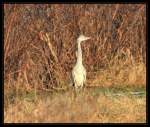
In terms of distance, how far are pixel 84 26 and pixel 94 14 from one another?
29 centimetres

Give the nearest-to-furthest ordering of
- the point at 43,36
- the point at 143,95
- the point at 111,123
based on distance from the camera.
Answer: the point at 111,123
the point at 143,95
the point at 43,36

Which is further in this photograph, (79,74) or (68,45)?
(68,45)

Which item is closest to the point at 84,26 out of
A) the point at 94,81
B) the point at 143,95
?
the point at 94,81

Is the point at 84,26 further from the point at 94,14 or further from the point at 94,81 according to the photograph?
the point at 94,81

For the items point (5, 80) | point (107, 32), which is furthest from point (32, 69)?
point (107, 32)

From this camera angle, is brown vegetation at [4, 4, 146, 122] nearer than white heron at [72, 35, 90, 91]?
No

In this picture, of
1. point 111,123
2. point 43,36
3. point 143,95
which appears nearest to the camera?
point 111,123

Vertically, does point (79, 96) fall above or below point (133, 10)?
below

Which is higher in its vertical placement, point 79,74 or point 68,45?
point 68,45

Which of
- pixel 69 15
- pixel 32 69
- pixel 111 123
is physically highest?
pixel 69 15

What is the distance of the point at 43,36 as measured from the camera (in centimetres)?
1280

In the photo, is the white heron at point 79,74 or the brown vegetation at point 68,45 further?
the brown vegetation at point 68,45

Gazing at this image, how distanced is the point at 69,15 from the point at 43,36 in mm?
642

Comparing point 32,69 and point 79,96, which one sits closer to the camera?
point 79,96
